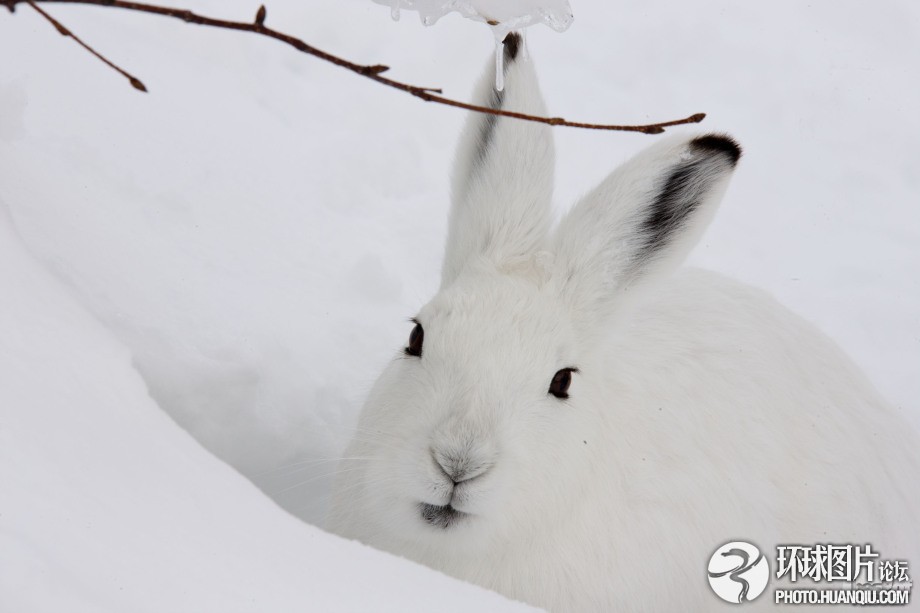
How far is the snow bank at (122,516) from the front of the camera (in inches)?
68.6

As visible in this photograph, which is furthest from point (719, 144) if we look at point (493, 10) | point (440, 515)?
point (440, 515)

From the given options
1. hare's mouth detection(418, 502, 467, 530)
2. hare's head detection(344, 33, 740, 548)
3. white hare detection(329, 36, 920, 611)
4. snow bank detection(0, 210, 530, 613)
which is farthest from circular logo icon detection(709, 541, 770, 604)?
snow bank detection(0, 210, 530, 613)

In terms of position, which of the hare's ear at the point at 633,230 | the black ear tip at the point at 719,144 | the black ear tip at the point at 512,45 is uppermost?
the black ear tip at the point at 512,45

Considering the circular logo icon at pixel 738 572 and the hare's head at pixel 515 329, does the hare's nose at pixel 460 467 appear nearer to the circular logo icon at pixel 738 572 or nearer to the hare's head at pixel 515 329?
the hare's head at pixel 515 329

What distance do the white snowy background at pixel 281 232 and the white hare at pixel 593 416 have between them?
0.72 metres

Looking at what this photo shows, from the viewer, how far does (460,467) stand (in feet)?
9.98

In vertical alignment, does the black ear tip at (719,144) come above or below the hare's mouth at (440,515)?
above

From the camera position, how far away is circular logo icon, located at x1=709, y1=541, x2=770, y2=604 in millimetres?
3842

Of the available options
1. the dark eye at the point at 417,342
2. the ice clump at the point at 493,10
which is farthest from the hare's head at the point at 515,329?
the ice clump at the point at 493,10

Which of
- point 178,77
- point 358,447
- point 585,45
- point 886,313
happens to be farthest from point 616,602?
point 585,45

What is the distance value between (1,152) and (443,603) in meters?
3.25

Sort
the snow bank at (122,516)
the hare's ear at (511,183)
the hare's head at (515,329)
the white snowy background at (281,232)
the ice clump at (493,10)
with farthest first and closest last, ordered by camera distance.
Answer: the hare's ear at (511,183), the ice clump at (493,10), the hare's head at (515,329), the white snowy background at (281,232), the snow bank at (122,516)

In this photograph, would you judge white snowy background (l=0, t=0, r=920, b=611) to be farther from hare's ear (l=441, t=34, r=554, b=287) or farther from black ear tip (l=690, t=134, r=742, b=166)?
black ear tip (l=690, t=134, r=742, b=166)

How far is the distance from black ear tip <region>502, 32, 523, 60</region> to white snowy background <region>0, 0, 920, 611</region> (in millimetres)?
1706
